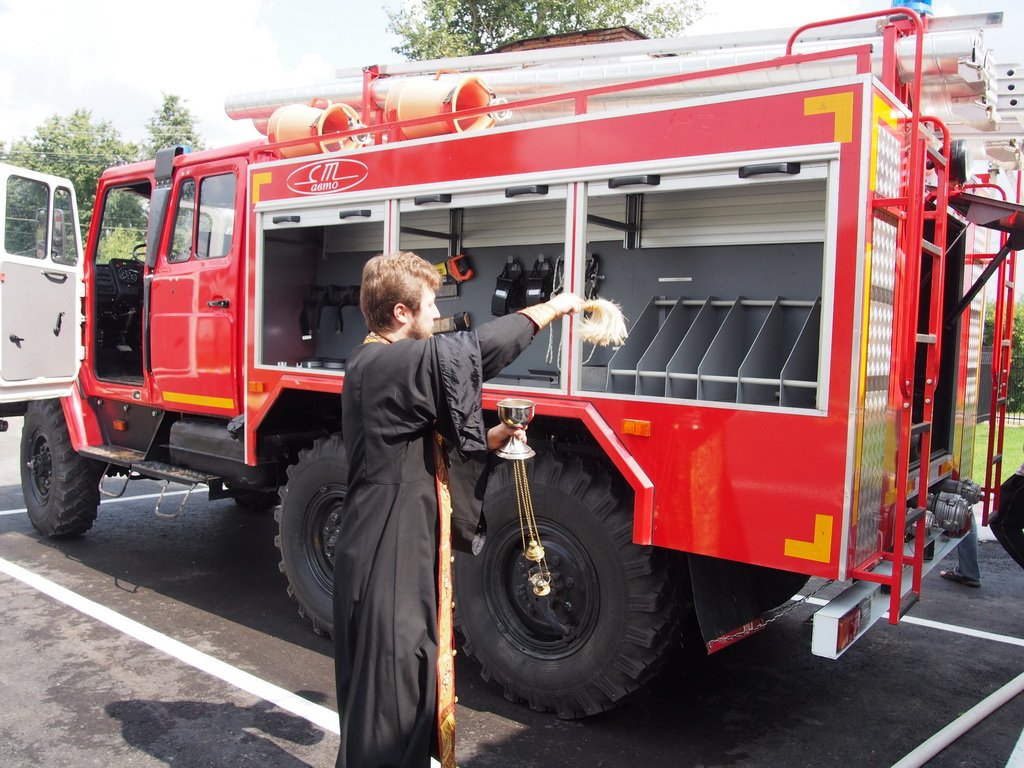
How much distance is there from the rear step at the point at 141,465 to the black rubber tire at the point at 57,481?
0.30 meters

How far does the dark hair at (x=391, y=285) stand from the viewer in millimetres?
2561

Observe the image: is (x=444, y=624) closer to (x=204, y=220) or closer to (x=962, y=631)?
(x=962, y=631)

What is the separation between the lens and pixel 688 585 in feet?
12.5

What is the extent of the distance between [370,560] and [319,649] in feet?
7.95

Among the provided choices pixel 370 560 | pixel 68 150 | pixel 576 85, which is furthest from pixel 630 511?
pixel 68 150

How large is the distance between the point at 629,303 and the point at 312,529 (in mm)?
2232

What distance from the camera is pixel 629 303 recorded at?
15.9 feet

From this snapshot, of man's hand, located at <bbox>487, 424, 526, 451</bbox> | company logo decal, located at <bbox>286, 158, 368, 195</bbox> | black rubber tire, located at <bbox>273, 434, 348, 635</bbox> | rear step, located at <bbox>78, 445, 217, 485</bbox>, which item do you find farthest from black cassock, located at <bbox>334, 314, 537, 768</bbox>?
rear step, located at <bbox>78, 445, 217, 485</bbox>

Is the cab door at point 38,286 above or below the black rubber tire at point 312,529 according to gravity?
above

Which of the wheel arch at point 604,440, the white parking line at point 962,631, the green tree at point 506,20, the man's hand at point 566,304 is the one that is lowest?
the white parking line at point 962,631

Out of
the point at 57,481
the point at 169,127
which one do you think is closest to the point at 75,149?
the point at 169,127

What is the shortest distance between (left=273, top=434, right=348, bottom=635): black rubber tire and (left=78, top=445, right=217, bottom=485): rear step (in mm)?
948

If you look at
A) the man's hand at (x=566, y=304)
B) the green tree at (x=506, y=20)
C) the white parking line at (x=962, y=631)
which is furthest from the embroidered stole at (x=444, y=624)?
the green tree at (x=506, y=20)

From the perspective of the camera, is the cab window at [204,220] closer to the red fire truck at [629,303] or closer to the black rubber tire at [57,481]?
the red fire truck at [629,303]
